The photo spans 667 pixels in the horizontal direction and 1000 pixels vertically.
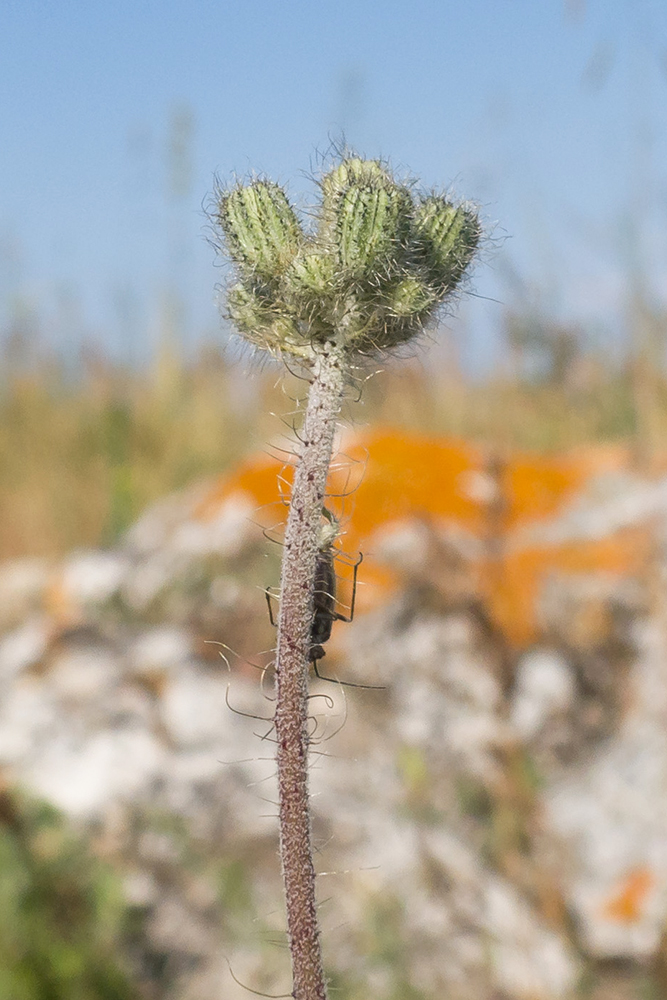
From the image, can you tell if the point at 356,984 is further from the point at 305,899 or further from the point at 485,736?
the point at 305,899

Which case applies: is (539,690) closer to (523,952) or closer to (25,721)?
(523,952)

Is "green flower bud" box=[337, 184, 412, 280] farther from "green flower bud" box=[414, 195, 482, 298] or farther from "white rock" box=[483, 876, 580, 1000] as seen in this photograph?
"white rock" box=[483, 876, 580, 1000]

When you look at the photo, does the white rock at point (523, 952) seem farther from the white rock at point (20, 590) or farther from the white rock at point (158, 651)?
the white rock at point (20, 590)

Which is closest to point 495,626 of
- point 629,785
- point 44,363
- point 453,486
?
point 629,785

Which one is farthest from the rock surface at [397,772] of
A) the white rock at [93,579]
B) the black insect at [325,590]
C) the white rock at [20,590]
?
the black insect at [325,590]

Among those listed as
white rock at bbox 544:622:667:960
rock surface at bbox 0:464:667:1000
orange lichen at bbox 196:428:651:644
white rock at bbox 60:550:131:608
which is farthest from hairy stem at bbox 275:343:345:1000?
white rock at bbox 60:550:131:608

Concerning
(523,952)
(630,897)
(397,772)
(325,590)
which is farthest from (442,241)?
(630,897)
